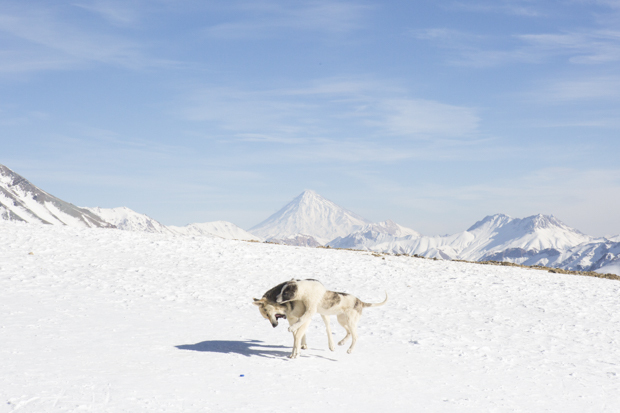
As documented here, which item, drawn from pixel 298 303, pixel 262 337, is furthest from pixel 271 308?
pixel 262 337

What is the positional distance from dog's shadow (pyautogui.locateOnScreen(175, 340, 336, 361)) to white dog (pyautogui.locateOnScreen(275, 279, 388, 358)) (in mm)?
636

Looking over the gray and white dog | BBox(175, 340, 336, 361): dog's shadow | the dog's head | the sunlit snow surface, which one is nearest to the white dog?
the gray and white dog

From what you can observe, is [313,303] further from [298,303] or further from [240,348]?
[240,348]

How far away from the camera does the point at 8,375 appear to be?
A: 8.63 metres

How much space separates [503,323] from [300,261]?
10.3 m

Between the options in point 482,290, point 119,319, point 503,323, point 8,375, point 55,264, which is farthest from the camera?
point 482,290

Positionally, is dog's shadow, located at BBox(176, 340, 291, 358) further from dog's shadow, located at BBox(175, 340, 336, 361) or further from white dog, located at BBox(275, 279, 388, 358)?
white dog, located at BBox(275, 279, 388, 358)

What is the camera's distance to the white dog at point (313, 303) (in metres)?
9.92

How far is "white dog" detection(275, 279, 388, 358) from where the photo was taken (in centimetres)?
992

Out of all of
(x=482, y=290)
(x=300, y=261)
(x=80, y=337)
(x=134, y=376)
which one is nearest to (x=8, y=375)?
(x=134, y=376)

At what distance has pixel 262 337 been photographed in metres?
12.6

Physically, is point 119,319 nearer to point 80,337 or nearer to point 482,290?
point 80,337

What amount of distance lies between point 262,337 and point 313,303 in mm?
3155

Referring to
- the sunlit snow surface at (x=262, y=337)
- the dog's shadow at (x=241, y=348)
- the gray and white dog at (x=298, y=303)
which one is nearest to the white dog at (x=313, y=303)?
the gray and white dog at (x=298, y=303)
